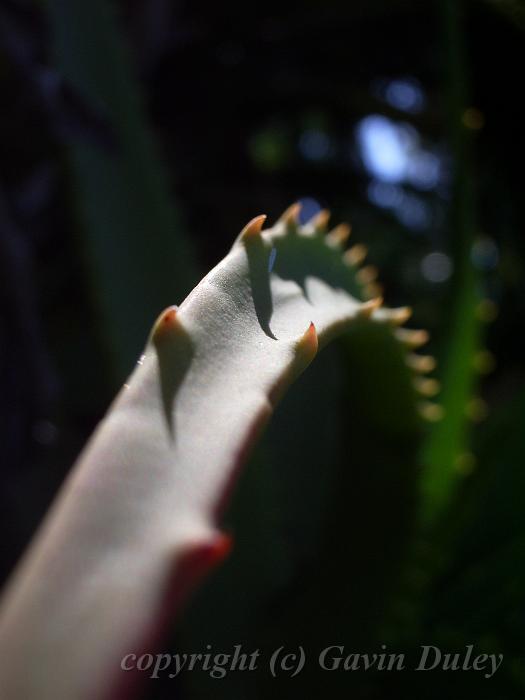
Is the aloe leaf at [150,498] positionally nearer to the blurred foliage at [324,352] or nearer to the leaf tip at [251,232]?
the leaf tip at [251,232]

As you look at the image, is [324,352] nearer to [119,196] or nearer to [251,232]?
[119,196]

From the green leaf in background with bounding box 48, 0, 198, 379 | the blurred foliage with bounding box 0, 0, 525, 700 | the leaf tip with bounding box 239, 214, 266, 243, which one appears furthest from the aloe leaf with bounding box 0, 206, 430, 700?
the green leaf in background with bounding box 48, 0, 198, 379

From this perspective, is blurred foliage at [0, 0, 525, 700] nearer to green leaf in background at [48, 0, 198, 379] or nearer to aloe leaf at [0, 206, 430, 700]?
green leaf in background at [48, 0, 198, 379]

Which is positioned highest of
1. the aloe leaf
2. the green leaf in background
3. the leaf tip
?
the green leaf in background

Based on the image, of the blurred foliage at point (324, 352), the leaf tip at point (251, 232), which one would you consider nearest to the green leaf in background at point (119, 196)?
Result: the blurred foliage at point (324, 352)

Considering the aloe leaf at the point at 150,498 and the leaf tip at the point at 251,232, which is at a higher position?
the leaf tip at the point at 251,232

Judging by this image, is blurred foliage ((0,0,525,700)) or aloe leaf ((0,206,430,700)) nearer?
aloe leaf ((0,206,430,700))

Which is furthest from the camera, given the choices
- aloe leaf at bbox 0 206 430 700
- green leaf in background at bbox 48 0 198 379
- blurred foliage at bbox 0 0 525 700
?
green leaf in background at bbox 48 0 198 379
